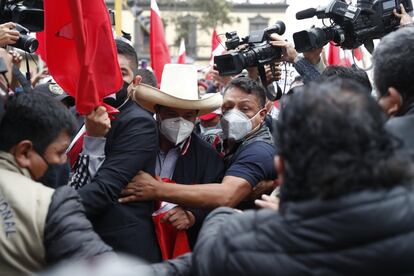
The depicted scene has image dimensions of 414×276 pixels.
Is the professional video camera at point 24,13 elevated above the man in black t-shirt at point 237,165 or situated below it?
above

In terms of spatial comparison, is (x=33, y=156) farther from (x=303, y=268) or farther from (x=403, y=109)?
(x=403, y=109)

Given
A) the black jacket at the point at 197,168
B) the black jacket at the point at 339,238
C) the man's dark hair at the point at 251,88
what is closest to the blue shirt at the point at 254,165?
the black jacket at the point at 197,168

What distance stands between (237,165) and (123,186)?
83 centimetres

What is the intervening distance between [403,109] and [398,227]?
2.90ft

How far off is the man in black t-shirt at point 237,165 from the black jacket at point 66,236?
42.3 inches

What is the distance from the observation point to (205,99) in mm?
3871

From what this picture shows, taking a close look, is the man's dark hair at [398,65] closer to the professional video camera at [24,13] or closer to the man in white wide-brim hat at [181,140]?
the man in white wide-brim hat at [181,140]

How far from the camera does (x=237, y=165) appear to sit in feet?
12.2

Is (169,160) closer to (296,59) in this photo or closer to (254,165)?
(254,165)

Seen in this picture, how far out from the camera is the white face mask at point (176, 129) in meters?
3.70

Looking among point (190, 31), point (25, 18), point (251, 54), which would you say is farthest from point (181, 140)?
point (190, 31)

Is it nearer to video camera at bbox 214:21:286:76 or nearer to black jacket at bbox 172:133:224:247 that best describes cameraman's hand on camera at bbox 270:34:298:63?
video camera at bbox 214:21:286:76

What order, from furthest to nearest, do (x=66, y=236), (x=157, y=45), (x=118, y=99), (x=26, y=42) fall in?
1. (x=157, y=45)
2. (x=26, y=42)
3. (x=118, y=99)
4. (x=66, y=236)

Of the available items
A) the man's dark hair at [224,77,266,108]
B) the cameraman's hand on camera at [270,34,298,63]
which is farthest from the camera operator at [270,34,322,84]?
the man's dark hair at [224,77,266,108]
